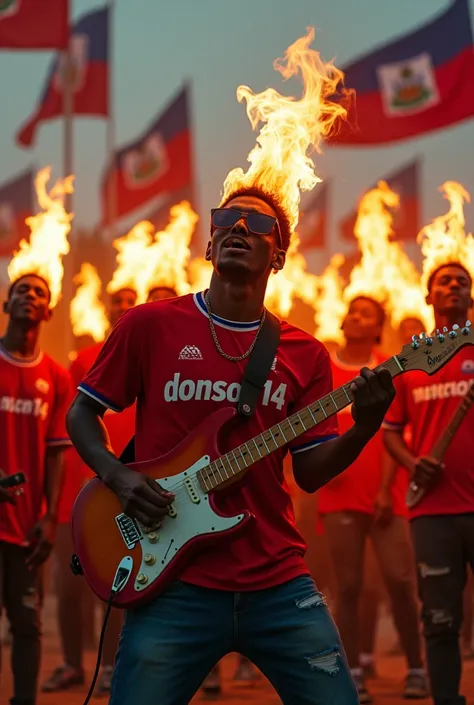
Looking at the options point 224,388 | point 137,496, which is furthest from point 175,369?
point 137,496

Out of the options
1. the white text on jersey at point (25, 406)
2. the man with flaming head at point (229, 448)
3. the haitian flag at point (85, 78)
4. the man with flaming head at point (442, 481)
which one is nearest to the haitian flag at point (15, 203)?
the haitian flag at point (85, 78)

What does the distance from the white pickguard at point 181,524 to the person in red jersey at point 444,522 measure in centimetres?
→ 307

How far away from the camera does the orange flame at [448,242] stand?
26.7ft

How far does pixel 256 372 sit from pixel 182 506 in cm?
56

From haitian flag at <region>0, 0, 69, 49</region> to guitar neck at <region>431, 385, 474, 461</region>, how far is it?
13.0 meters

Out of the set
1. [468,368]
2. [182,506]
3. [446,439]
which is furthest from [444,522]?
[182,506]

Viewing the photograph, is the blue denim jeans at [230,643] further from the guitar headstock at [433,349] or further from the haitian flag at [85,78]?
the haitian flag at [85,78]

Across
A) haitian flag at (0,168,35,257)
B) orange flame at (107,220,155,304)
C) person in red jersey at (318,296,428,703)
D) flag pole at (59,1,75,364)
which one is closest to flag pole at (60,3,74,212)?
flag pole at (59,1,75,364)

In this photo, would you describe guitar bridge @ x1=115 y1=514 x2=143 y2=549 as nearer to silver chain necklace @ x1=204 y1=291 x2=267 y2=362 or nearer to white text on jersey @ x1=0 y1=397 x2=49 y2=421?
silver chain necklace @ x1=204 y1=291 x2=267 y2=362

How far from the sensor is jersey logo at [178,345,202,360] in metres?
4.54

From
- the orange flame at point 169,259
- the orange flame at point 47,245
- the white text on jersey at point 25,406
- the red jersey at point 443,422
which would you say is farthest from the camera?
the orange flame at point 169,259

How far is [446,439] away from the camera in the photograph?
7.30 meters

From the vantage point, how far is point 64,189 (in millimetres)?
9906

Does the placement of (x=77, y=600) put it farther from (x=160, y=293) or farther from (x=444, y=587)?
(x=444, y=587)
